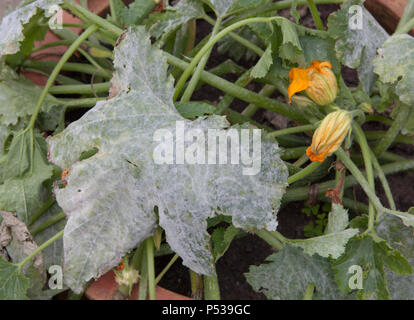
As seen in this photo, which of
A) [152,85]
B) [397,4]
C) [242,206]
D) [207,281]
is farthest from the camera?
[397,4]

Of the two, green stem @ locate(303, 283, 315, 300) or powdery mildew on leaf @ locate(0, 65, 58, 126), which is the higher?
powdery mildew on leaf @ locate(0, 65, 58, 126)

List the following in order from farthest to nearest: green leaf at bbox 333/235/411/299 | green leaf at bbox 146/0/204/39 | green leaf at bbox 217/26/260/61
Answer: green leaf at bbox 217/26/260/61 → green leaf at bbox 146/0/204/39 → green leaf at bbox 333/235/411/299

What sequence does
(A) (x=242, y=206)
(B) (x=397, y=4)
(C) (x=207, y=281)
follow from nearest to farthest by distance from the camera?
1. (A) (x=242, y=206)
2. (C) (x=207, y=281)
3. (B) (x=397, y=4)

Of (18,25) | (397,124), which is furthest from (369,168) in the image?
(18,25)

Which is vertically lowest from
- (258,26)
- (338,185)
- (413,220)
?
(413,220)

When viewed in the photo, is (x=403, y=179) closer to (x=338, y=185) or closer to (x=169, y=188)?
(x=338, y=185)

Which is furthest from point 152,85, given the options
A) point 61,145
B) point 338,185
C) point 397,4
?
point 397,4

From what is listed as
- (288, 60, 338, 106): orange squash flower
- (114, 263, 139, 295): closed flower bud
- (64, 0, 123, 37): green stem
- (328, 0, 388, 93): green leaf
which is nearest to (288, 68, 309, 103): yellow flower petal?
(288, 60, 338, 106): orange squash flower

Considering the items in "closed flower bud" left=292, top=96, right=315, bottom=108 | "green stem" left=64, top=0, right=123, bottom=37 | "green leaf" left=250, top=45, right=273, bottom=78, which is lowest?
"closed flower bud" left=292, top=96, right=315, bottom=108

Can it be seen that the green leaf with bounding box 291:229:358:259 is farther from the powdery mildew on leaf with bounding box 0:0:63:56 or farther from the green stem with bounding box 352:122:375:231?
the powdery mildew on leaf with bounding box 0:0:63:56
